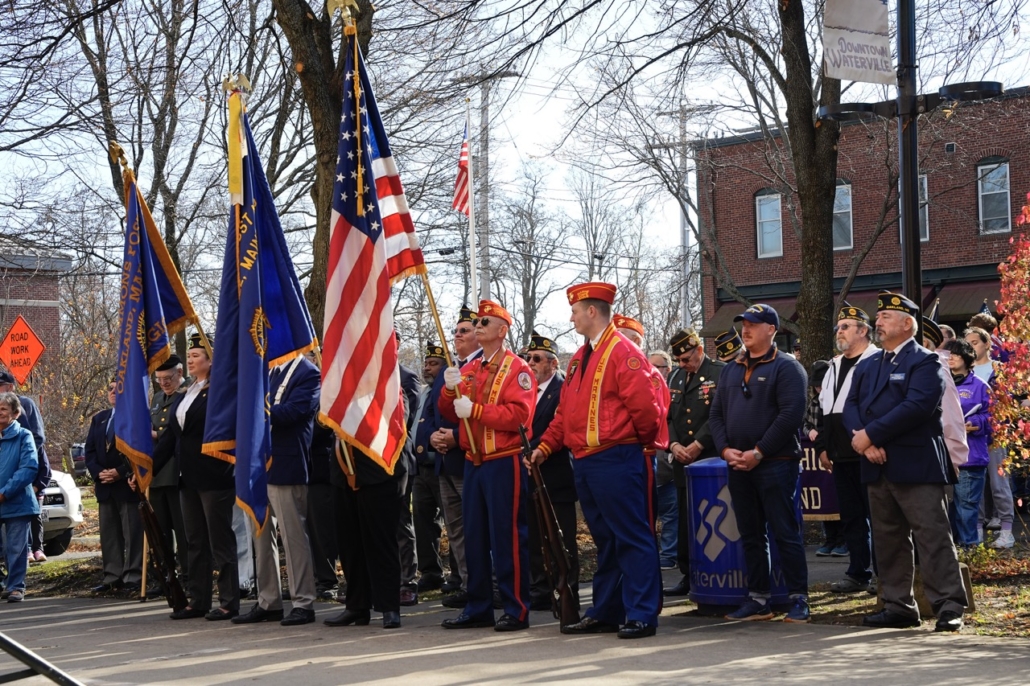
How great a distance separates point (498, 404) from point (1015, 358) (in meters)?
4.68

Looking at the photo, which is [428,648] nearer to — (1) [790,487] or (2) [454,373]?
(2) [454,373]

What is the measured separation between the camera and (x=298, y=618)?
29.6ft

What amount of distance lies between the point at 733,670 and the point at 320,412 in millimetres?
3499

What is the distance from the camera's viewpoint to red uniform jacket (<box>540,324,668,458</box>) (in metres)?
7.87

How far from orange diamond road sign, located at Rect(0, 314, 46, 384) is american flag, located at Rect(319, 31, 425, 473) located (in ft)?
32.6

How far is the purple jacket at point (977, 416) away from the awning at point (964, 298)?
19.8 metres

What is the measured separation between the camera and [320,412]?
8602mm

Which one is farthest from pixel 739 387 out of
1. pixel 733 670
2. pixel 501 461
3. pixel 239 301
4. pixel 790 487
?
pixel 239 301

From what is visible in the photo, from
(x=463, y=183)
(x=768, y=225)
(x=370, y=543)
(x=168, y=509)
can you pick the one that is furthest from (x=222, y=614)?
(x=768, y=225)

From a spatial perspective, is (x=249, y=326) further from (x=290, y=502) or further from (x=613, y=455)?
(x=613, y=455)

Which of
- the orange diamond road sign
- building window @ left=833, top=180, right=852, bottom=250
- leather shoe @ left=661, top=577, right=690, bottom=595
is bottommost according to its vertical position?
leather shoe @ left=661, top=577, right=690, bottom=595

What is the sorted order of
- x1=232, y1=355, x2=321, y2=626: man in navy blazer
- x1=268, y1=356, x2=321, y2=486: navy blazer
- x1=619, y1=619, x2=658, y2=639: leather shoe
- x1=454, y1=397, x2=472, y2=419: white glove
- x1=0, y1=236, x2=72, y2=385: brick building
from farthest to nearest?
x1=0, y1=236, x2=72, y2=385: brick building < x1=268, y1=356, x2=321, y2=486: navy blazer < x1=232, y1=355, x2=321, y2=626: man in navy blazer < x1=454, y1=397, x2=472, y2=419: white glove < x1=619, y1=619, x2=658, y2=639: leather shoe

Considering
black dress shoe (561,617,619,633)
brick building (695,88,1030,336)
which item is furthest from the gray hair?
brick building (695,88,1030,336)

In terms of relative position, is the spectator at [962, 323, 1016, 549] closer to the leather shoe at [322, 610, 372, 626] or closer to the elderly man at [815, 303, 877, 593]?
the elderly man at [815, 303, 877, 593]
